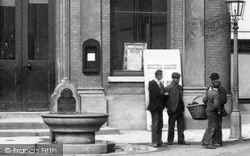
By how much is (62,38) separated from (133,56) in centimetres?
223

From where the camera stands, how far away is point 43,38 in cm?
1984

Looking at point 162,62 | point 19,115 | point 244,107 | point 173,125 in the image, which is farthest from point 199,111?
point 19,115

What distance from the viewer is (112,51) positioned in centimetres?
2008

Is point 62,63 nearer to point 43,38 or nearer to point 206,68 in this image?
point 43,38

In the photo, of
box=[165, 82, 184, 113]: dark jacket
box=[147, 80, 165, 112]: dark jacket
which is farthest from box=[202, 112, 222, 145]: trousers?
box=[147, 80, 165, 112]: dark jacket

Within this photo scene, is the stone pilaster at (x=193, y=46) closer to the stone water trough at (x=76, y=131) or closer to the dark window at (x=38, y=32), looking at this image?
the dark window at (x=38, y=32)

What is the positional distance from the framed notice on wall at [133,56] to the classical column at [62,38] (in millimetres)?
1830

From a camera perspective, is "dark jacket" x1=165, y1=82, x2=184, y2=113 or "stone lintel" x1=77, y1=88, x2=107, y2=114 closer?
"dark jacket" x1=165, y1=82, x2=184, y2=113

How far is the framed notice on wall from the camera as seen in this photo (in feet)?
66.3

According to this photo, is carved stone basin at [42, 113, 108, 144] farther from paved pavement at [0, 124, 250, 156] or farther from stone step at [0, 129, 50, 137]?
stone step at [0, 129, 50, 137]

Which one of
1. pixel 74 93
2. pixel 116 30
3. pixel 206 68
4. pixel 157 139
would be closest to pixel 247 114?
pixel 206 68

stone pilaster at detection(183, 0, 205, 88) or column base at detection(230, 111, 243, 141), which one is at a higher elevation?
stone pilaster at detection(183, 0, 205, 88)

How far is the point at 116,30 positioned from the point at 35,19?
93.0 inches

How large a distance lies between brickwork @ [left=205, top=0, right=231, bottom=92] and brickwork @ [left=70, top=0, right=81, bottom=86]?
3833 mm
